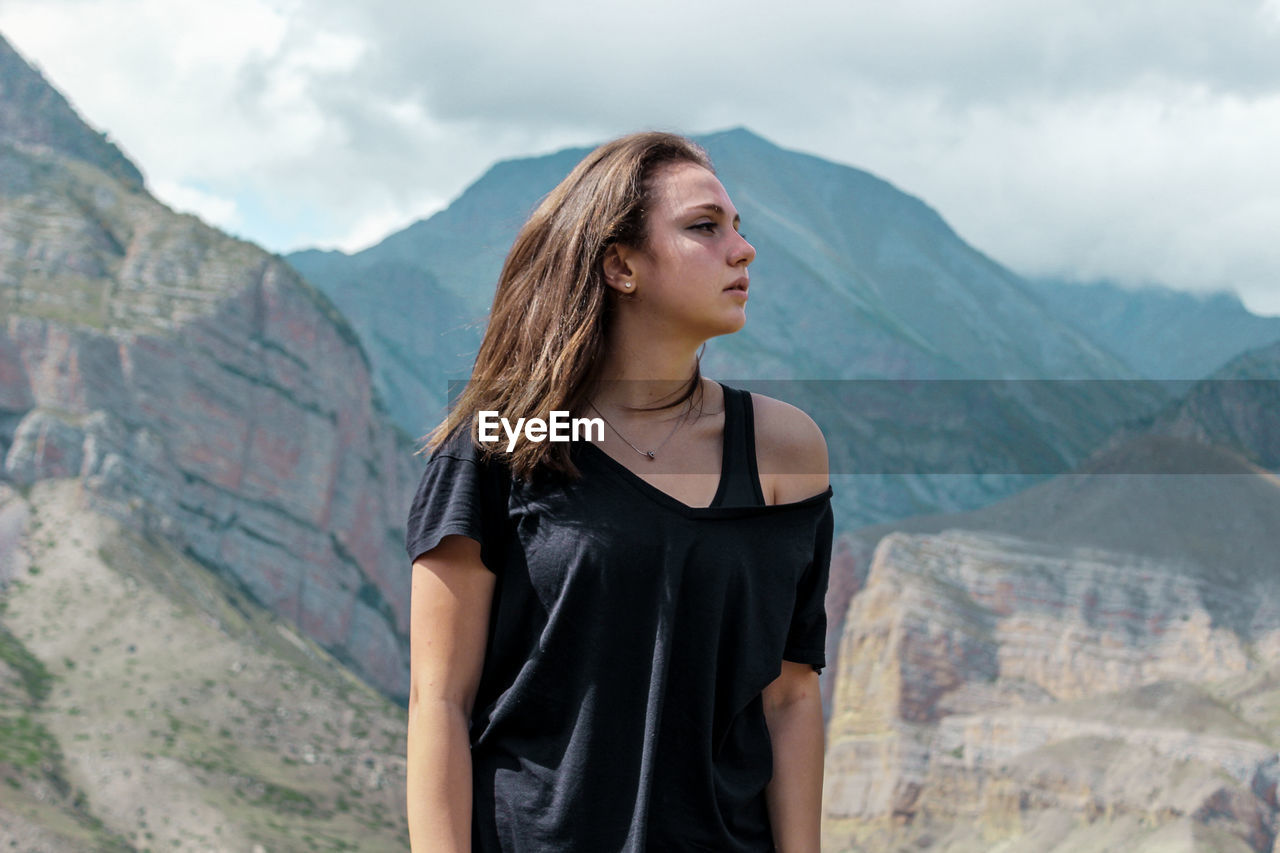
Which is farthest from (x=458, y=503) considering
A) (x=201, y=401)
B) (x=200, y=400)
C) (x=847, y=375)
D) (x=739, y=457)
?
(x=847, y=375)

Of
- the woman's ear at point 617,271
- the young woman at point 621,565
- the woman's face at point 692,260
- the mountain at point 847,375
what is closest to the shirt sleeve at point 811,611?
the young woman at point 621,565

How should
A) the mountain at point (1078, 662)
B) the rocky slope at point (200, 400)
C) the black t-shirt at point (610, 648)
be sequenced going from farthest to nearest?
the rocky slope at point (200, 400) < the mountain at point (1078, 662) < the black t-shirt at point (610, 648)

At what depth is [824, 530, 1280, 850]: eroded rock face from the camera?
267ft

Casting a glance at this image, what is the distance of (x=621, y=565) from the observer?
2.98m

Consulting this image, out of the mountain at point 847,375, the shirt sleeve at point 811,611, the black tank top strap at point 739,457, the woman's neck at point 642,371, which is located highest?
the mountain at point 847,375

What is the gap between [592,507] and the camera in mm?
3016

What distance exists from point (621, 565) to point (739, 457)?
408 millimetres

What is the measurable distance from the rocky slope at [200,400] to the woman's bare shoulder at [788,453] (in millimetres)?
84779

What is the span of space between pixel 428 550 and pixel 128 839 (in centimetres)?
5992

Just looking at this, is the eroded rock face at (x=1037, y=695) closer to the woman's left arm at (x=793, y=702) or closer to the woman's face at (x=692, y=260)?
the woman's left arm at (x=793, y=702)

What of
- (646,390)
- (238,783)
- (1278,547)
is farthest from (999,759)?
(646,390)

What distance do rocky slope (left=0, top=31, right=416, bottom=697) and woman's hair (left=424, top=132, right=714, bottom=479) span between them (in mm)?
84638

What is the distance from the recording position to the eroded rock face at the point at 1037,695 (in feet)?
267

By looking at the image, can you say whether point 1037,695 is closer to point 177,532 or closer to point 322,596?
point 322,596
